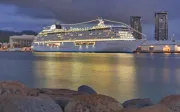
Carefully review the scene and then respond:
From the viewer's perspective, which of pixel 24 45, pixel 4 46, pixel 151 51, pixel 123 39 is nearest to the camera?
pixel 123 39

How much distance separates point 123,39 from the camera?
93125mm

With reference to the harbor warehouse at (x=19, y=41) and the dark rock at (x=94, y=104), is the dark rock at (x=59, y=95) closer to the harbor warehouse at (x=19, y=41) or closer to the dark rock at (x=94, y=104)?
the dark rock at (x=94, y=104)

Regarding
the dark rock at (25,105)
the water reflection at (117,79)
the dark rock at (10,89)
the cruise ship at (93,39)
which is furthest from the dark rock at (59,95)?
the cruise ship at (93,39)

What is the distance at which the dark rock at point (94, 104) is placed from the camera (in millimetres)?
5137

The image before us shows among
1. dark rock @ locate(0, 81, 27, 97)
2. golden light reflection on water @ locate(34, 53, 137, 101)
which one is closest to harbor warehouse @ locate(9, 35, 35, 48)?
golden light reflection on water @ locate(34, 53, 137, 101)

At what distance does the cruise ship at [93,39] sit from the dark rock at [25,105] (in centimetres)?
8696

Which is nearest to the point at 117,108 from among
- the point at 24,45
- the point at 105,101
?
the point at 105,101

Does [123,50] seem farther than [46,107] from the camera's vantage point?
Yes

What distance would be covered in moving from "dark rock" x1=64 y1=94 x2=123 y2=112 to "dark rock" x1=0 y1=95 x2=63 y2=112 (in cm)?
36

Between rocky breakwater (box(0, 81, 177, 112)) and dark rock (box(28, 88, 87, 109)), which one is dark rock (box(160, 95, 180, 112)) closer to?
rocky breakwater (box(0, 81, 177, 112))

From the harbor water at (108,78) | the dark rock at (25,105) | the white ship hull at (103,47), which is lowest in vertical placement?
the harbor water at (108,78)

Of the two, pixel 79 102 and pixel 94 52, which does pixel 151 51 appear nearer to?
pixel 94 52

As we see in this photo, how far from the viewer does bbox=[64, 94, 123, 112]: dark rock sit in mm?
5137

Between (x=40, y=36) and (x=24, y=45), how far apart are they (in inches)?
2716
